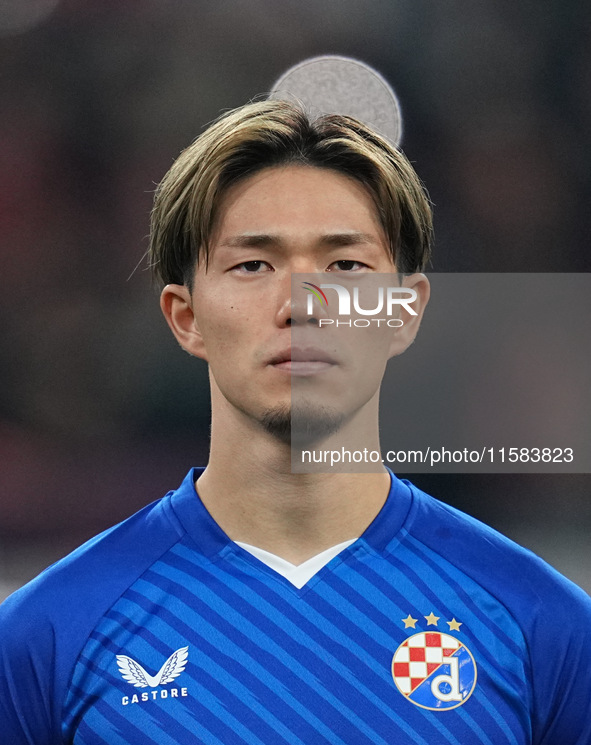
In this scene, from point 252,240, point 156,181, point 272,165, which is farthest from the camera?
point 156,181

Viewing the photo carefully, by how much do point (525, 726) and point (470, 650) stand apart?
19cm

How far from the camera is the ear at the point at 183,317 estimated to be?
2264 millimetres

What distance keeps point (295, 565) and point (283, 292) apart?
24.2 inches

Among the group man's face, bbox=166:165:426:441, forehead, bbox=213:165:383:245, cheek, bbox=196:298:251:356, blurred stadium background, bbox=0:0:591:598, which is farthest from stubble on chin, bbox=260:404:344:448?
blurred stadium background, bbox=0:0:591:598

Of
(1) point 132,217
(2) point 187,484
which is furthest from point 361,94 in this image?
(2) point 187,484

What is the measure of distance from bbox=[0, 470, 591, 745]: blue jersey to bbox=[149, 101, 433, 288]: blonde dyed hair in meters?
0.64

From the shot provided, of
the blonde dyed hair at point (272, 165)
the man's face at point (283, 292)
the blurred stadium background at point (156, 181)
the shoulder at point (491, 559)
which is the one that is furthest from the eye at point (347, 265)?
the blurred stadium background at point (156, 181)

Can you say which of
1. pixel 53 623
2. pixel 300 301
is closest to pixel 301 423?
pixel 300 301

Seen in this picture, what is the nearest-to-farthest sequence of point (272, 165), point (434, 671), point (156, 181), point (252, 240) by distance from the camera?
1. point (434, 671)
2. point (252, 240)
3. point (272, 165)
4. point (156, 181)

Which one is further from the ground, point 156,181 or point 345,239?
point 156,181

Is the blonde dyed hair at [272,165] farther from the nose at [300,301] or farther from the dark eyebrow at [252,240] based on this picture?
the nose at [300,301]

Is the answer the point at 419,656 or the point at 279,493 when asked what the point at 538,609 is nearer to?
the point at 419,656

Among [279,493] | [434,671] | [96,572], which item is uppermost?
[279,493]

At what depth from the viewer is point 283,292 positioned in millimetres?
2051
